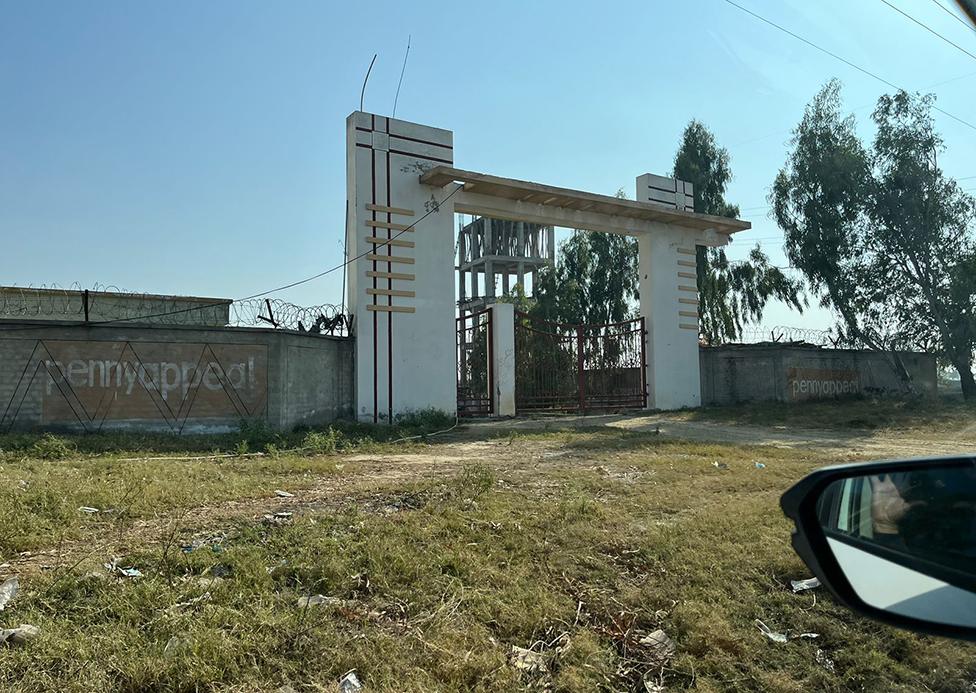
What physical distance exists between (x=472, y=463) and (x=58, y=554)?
Answer: 459cm

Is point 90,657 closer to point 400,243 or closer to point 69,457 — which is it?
point 69,457

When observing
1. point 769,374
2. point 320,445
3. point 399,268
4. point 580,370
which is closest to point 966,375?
point 769,374

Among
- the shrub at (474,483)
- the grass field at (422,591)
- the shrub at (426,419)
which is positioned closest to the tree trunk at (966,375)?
the shrub at (426,419)

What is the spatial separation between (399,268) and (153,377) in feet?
17.1

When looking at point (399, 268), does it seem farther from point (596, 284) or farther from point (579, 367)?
point (596, 284)

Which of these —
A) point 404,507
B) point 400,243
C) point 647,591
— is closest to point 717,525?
point 647,591

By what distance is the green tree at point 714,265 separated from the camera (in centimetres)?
2662

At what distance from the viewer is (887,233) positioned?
19906mm

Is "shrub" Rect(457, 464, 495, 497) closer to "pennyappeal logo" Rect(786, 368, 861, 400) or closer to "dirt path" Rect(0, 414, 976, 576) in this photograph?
"dirt path" Rect(0, 414, 976, 576)

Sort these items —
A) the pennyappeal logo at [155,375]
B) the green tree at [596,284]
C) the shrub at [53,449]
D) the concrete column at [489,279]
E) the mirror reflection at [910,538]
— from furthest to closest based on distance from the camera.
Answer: the concrete column at [489,279], the green tree at [596,284], the pennyappeal logo at [155,375], the shrub at [53,449], the mirror reflection at [910,538]

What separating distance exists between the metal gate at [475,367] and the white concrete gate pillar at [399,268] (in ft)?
4.38

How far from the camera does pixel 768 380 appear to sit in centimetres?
1884

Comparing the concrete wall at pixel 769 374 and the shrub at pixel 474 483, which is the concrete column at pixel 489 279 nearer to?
the concrete wall at pixel 769 374

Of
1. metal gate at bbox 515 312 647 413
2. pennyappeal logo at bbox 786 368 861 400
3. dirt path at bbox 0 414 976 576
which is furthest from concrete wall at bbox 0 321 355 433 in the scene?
pennyappeal logo at bbox 786 368 861 400
